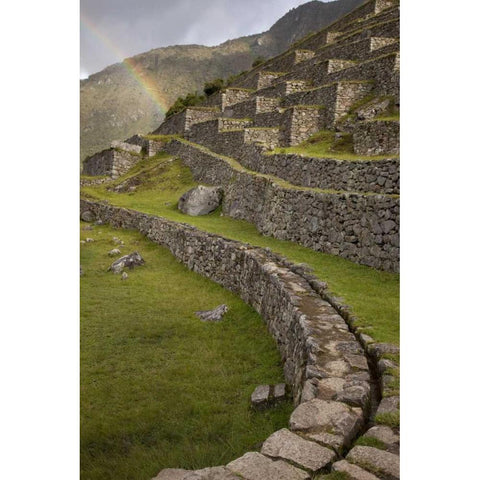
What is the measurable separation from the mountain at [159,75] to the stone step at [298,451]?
4.51 m

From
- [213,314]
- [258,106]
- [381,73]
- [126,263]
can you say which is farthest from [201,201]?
[213,314]

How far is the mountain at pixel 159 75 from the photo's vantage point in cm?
806

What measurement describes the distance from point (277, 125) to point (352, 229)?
45.1ft

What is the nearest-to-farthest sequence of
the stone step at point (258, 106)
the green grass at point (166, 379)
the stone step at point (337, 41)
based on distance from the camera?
1. the green grass at point (166, 379)
2. the stone step at point (337, 41)
3. the stone step at point (258, 106)

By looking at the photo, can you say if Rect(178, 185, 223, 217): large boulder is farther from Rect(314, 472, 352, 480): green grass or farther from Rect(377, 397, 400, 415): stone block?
Rect(314, 472, 352, 480): green grass

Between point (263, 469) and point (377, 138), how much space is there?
1275cm

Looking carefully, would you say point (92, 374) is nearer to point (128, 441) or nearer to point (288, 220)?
point (128, 441)

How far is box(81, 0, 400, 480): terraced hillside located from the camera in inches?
134

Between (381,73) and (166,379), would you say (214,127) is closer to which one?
(381,73)

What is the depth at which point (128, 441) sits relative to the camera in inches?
183

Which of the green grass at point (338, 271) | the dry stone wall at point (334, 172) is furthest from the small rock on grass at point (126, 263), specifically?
the dry stone wall at point (334, 172)

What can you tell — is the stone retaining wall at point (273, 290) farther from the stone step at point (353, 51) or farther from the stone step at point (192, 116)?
the stone step at point (192, 116)

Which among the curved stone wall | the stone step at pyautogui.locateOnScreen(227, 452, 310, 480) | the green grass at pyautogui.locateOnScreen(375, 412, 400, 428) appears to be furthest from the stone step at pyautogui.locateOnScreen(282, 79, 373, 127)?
the stone step at pyautogui.locateOnScreen(227, 452, 310, 480)
